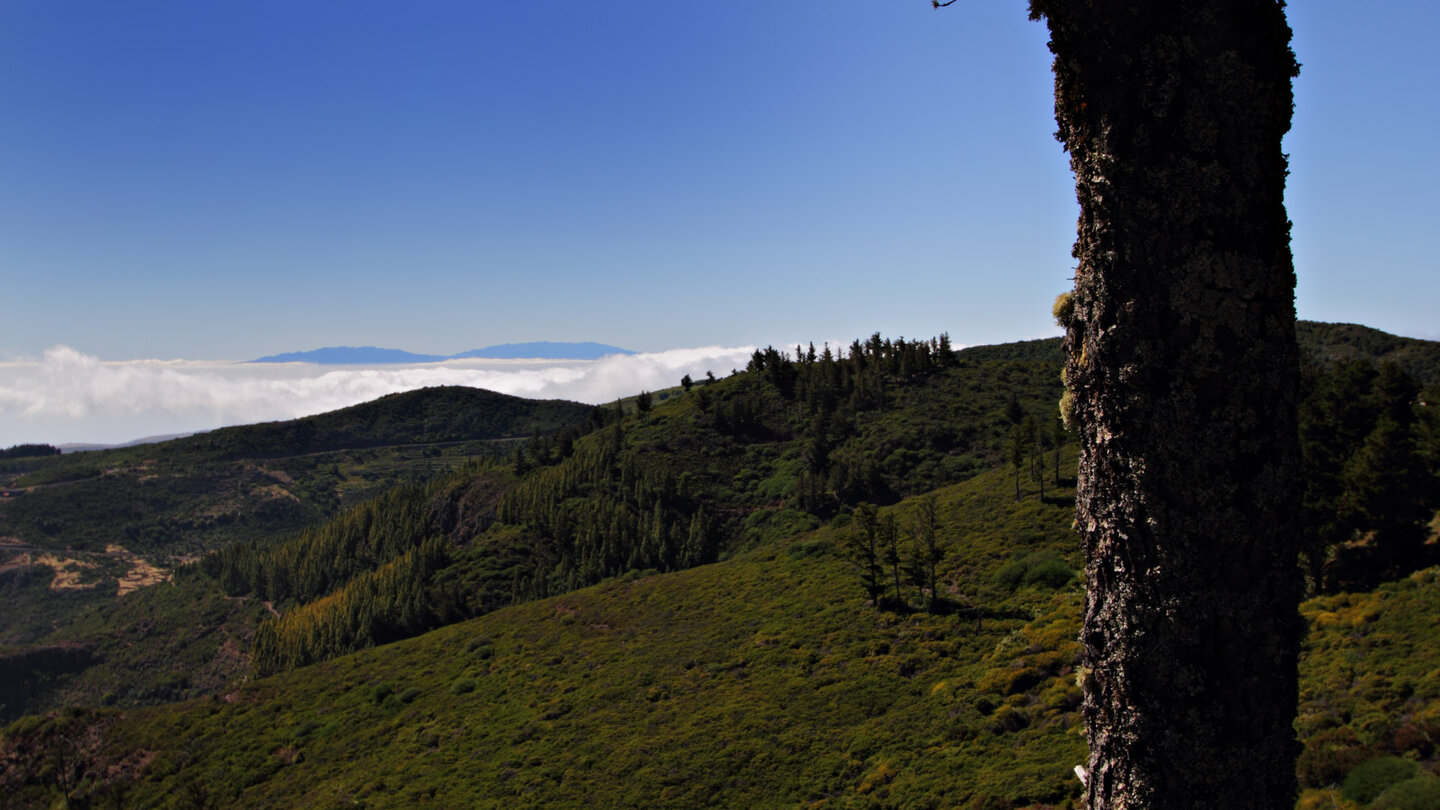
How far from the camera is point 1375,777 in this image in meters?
16.6

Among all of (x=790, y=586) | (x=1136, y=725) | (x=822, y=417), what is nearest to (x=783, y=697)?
(x=790, y=586)

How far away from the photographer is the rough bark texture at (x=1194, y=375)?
3883mm

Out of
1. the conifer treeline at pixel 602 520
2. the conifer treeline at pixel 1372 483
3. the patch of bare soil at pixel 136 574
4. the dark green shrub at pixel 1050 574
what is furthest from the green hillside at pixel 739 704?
the patch of bare soil at pixel 136 574

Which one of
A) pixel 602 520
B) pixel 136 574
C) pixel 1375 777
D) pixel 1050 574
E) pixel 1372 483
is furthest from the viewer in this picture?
pixel 136 574

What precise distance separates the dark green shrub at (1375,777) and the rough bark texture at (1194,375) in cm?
1829

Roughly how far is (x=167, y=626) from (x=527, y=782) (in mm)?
132728

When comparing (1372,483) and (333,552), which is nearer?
(1372,483)

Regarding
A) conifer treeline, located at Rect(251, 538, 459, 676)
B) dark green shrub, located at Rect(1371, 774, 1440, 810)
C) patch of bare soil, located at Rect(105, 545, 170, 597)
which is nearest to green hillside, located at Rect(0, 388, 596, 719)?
patch of bare soil, located at Rect(105, 545, 170, 597)

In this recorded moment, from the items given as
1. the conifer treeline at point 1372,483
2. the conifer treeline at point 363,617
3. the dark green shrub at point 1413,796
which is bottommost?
the conifer treeline at point 363,617

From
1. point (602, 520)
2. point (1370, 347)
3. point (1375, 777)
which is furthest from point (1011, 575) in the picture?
point (1370, 347)

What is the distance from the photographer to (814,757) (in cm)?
3003

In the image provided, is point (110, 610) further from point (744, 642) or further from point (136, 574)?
point (744, 642)

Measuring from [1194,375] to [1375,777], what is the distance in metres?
20.5

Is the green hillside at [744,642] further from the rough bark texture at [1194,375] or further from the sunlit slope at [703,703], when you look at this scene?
the rough bark texture at [1194,375]
